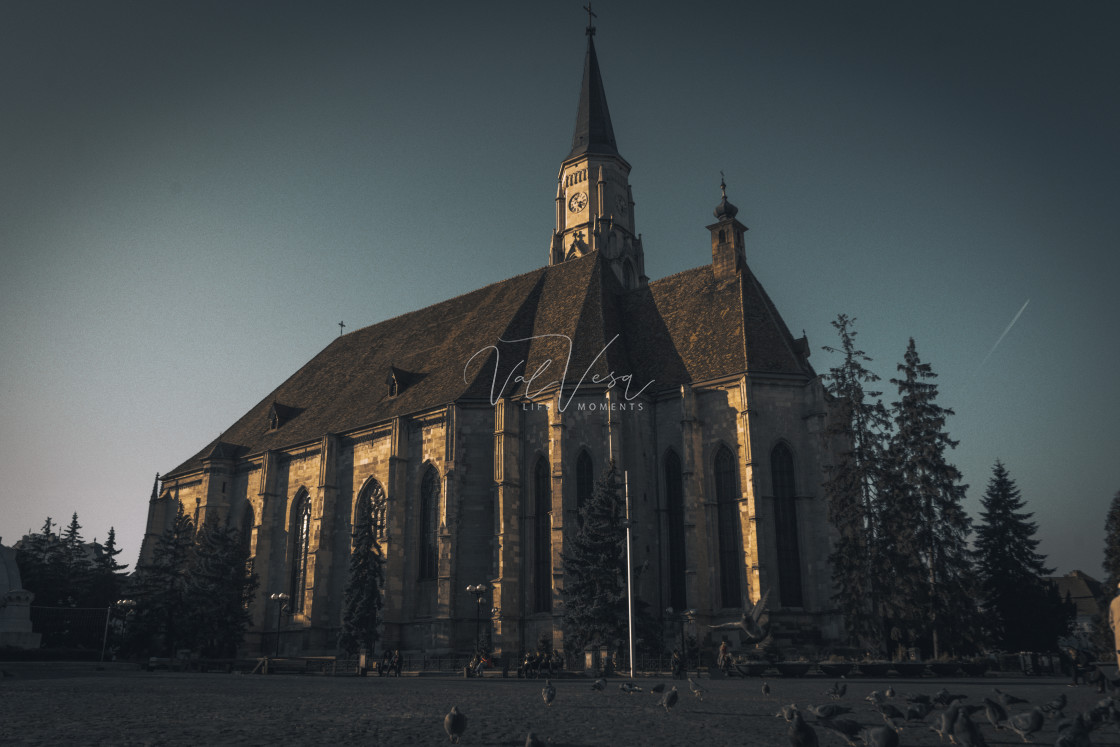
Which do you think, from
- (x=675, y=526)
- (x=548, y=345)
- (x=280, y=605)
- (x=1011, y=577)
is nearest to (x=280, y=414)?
(x=280, y=605)

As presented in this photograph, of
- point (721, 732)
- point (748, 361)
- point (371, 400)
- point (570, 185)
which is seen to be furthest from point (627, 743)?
point (570, 185)

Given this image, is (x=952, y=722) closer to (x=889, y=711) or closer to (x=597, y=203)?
(x=889, y=711)

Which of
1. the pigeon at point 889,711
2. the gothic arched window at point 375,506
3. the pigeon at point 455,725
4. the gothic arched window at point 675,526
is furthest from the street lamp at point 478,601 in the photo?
the pigeon at point 455,725

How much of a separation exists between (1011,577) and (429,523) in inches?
1101

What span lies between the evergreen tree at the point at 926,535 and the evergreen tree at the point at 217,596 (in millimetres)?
28929

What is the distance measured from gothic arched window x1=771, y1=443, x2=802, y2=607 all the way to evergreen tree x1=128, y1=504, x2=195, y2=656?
2663 cm

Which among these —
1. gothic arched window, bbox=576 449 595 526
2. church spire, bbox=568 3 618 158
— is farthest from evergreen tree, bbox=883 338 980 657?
church spire, bbox=568 3 618 158

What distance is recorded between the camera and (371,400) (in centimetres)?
4459

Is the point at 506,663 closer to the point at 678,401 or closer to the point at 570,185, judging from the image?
the point at 678,401

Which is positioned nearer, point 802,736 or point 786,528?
point 802,736

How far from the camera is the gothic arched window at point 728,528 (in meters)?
33.9

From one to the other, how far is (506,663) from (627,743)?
76.5ft

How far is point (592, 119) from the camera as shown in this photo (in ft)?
195

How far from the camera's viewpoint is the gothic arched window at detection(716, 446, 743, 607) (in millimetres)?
33938
